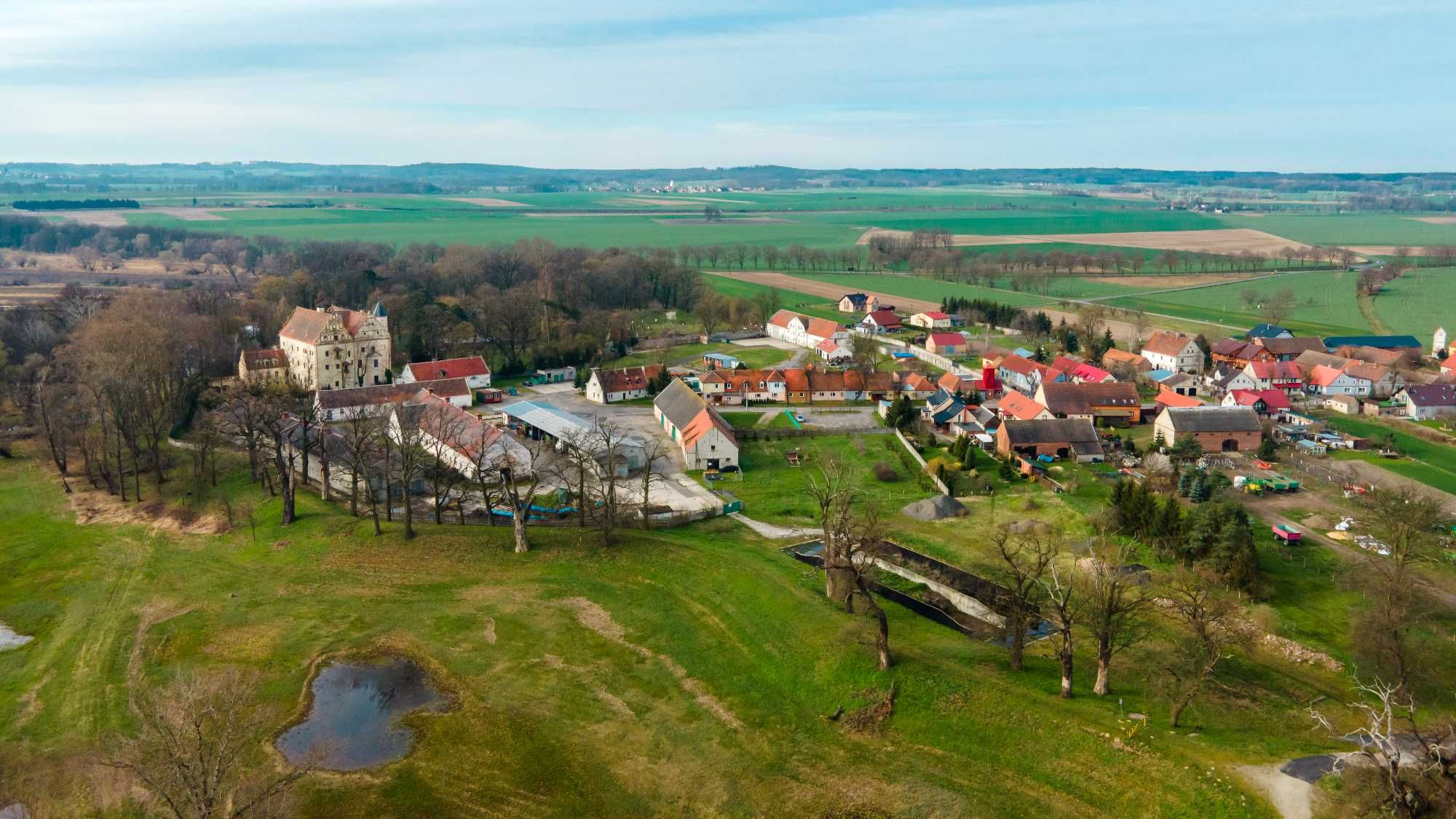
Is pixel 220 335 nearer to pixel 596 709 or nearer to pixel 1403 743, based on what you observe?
pixel 596 709

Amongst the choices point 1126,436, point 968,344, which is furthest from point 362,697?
point 968,344

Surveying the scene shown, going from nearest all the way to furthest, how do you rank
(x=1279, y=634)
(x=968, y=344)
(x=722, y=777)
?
1. (x=722, y=777)
2. (x=1279, y=634)
3. (x=968, y=344)

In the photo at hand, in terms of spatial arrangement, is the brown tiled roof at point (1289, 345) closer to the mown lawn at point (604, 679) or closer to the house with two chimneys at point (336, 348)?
the mown lawn at point (604, 679)

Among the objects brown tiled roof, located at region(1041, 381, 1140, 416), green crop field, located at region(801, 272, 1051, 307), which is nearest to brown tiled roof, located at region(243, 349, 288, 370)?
brown tiled roof, located at region(1041, 381, 1140, 416)

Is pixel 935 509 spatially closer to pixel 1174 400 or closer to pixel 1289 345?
pixel 1174 400

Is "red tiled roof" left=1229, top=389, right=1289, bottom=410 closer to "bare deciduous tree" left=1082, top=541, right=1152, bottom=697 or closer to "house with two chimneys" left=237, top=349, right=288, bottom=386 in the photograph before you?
"bare deciduous tree" left=1082, top=541, right=1152, bottom=697

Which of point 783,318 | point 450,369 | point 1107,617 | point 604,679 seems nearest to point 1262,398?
point 783,318

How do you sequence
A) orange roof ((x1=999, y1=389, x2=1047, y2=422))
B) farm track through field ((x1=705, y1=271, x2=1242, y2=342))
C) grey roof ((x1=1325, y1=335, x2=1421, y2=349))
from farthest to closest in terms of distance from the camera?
1. farm track through field ((x1=705, y1=271, x2=1242, y2=342))
2. grey roof ((x1=1325, y1=335, x2=1421, y2=349))
3. orange roof ((x1=999, y1=389, x2=1047, y2=422))

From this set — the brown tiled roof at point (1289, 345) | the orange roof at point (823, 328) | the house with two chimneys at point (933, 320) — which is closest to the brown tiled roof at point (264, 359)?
the orange roof at point (823, 328)
